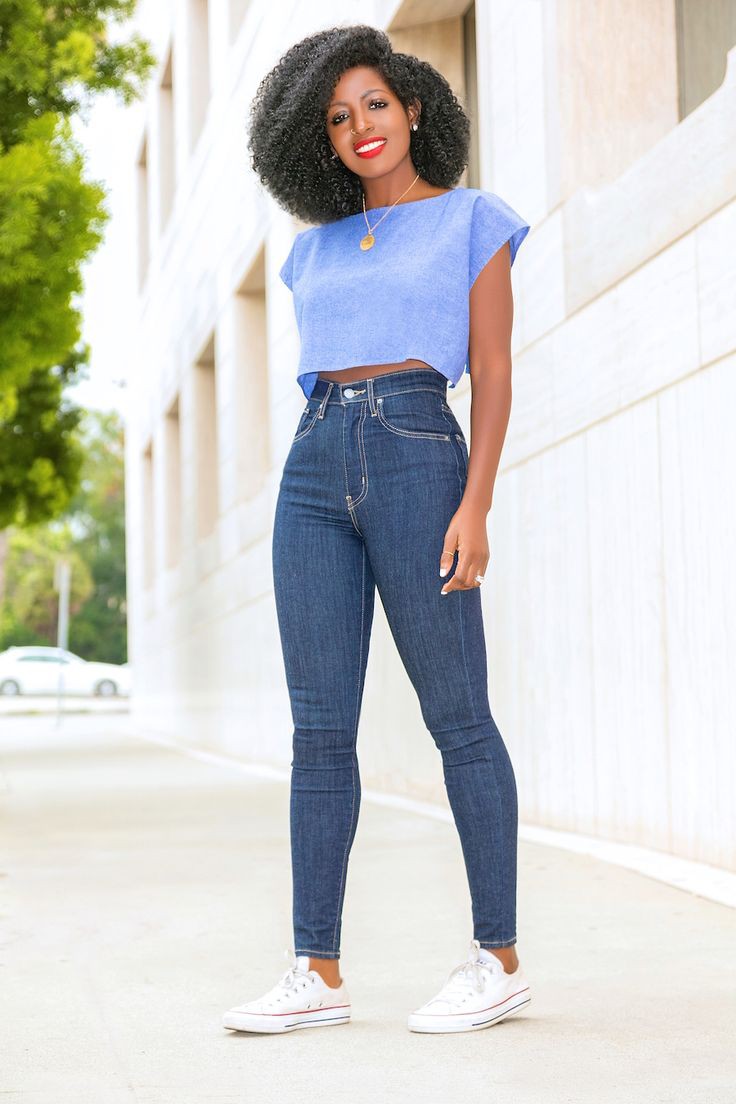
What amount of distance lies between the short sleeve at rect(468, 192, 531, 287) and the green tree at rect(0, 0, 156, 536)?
505 centimetres

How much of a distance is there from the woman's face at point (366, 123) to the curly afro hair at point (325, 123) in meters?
0.02

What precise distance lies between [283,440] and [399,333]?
8952 millimetres

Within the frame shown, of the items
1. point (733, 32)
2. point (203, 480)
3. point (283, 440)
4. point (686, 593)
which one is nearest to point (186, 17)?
point (203, 480)

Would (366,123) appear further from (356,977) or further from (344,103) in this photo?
(356,977)

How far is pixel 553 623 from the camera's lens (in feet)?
20.7

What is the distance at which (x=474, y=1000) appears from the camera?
2863 millimetres

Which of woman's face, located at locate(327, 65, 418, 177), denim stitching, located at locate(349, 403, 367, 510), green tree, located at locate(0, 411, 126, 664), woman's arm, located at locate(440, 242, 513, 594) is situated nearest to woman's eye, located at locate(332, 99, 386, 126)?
woman's face, located at locate(327, 65, 418, 177)

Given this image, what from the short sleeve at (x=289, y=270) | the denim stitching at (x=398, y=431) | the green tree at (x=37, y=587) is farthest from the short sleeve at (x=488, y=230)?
the green tree at (x=37, y=587)

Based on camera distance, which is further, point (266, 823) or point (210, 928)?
point (266, 823)

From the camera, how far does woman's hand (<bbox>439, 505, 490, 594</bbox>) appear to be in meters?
2.85

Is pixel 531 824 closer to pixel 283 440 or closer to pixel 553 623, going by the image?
pixel 553 623

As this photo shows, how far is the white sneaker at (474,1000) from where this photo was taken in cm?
284

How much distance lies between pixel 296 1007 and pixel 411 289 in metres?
1.42

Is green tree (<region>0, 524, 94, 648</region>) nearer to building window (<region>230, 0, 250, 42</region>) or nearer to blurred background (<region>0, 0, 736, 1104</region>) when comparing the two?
building window (<region>230, 0, 250, 42</region>)
